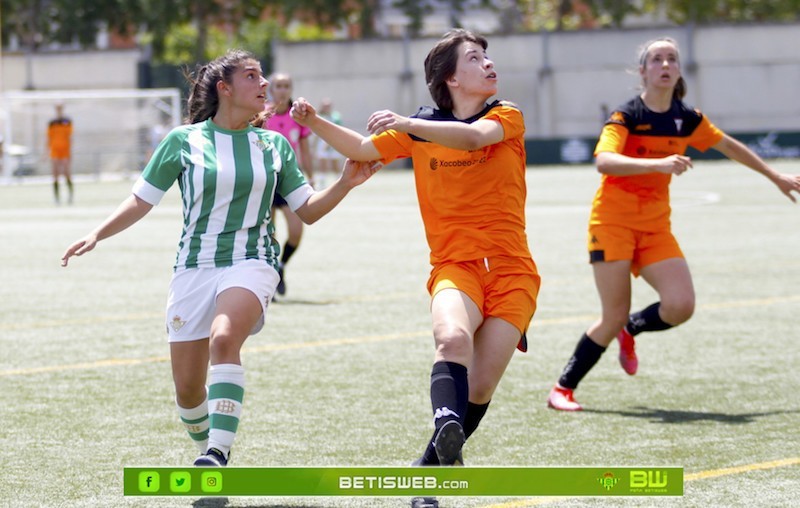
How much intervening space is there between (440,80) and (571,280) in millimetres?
8992

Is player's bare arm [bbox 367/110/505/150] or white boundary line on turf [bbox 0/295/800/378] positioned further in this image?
white boundary line on turf [bbox 0/295/800/378]

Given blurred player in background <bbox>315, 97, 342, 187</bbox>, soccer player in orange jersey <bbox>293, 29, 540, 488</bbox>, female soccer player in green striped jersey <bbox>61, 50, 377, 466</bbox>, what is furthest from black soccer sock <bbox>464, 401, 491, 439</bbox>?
blurred player in background <bbox>315, 97, 342, 187</bbox>

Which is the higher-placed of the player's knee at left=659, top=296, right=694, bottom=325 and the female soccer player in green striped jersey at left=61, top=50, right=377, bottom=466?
Answer: the female soccer player in green striped jersey at left=61, top=50, right=377, bottom=466

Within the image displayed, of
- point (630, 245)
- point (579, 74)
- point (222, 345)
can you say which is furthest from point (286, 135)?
point (579, 74)

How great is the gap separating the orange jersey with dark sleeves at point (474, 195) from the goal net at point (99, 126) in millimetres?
41676

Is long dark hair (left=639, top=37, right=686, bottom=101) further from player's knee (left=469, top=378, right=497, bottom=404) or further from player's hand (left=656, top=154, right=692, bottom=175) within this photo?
player's knee (left=469, top=378, right=497, bottom=404)

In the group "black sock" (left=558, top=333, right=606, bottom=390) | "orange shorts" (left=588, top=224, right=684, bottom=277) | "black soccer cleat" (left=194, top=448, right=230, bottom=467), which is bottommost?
"black sock" (left=558, top=333, right=606, bottom=390)

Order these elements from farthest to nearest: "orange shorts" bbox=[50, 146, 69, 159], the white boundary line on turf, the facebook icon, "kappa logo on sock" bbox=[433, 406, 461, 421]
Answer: "orange shorts" bbox=[50, 146, 69, 159]
the white boundary line on turf
"kappa logo on sock" bbox=[433, 406, 461, 421]
the facebook icon

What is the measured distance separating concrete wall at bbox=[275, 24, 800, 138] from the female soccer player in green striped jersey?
167 feet

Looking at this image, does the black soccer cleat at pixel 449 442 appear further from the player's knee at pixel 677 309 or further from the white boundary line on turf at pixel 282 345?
the white boundary line on turf at pixel 282 345

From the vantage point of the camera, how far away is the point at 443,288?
5.70m

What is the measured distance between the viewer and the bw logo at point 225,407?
18.6 ft

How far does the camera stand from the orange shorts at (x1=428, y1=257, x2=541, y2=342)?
573 centimetres

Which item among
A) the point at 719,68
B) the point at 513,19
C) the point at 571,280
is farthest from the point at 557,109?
the point at 571,280
